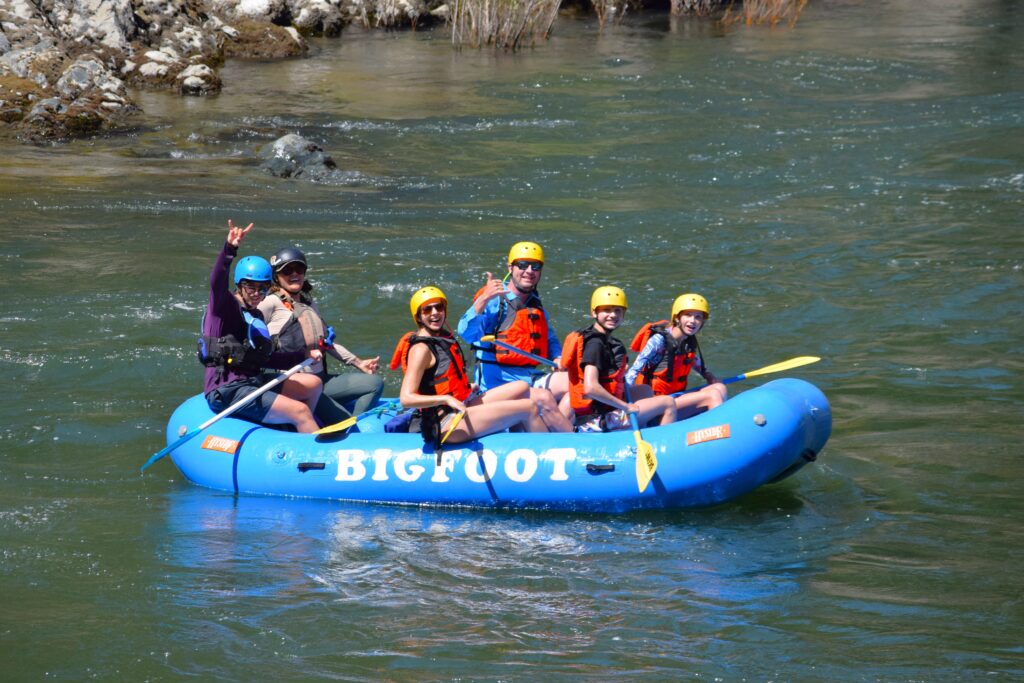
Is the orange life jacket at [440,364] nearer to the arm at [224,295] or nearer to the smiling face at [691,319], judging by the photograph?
the arm at [224,295]

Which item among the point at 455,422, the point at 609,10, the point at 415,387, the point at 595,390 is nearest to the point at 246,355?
the point at 415,387

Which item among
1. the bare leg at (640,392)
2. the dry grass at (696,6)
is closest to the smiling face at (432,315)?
the bare leg at (640,392)

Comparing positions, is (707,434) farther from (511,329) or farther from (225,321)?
(225,321)

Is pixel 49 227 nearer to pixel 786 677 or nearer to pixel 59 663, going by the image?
pixel 59 663

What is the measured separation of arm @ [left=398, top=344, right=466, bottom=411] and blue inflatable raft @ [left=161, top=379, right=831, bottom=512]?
0.42m

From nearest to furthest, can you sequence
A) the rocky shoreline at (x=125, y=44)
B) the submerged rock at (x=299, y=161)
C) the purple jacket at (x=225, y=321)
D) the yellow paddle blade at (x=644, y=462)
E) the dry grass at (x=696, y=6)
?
1. the yellow paddle blade at (x=644, y=462)
2. the purple jacket at (x=225, y=321)
3. the submerged rock at (x=299, y=161)
4. the rocky shoreline at (x=125, y=44)
5. the dry grass at (x=696, y=6)

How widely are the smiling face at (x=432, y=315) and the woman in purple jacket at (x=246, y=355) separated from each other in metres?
0.93

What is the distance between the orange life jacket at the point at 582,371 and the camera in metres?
7.18

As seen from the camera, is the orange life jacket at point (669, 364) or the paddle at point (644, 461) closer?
the paddle at point (644, 461)

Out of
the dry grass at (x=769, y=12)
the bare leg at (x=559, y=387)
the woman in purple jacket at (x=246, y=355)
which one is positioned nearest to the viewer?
the woman in purple jacket at (x=246, y=355)

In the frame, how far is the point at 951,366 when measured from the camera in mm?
9391

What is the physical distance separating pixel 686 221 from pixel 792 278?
2.06m

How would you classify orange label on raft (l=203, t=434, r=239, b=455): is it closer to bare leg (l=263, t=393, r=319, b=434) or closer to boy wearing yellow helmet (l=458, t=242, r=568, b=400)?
bare leg (l=263, t=393, r=319, b=434)

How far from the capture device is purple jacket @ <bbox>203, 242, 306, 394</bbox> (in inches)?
277
